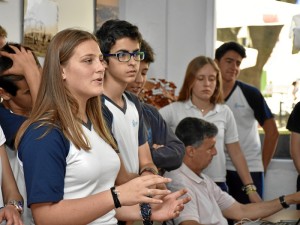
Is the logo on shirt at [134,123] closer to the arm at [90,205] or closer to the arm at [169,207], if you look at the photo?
the arm at [169,207]

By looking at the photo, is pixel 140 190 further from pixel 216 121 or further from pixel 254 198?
pixel 216 121

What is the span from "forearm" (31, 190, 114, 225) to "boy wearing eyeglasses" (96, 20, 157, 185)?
58cm

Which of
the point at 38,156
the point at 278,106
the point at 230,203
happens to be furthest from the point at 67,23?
the point at 38,156

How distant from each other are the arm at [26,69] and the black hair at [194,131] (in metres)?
1.07

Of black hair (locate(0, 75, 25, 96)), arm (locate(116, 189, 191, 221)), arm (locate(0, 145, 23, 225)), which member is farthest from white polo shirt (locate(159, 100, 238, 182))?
arm (locate(116, 189, 191, 221))

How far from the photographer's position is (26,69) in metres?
2.65

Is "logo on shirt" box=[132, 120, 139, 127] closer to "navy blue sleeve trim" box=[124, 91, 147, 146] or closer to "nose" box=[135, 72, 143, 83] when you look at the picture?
"navy blue sleeve trim" box=[124, 91, 147, 146]

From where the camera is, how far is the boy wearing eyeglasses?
2.52 m

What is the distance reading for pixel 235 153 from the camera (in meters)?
4.20

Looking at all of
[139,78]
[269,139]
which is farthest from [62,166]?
[269,139]

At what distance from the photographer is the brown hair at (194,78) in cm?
410

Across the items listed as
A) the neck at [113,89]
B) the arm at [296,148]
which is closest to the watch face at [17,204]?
the neck at [113,89]

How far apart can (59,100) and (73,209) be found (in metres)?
0.33

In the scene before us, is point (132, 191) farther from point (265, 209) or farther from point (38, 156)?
point (265, 209)
